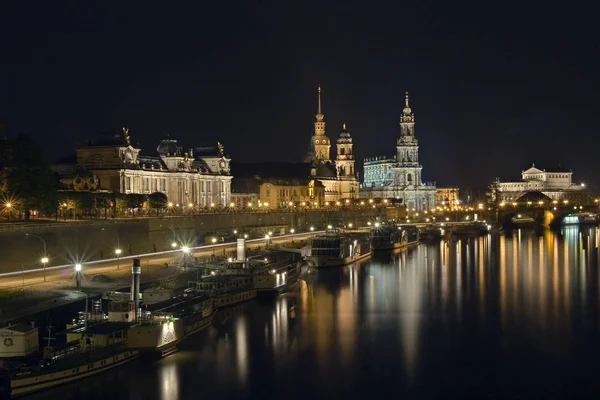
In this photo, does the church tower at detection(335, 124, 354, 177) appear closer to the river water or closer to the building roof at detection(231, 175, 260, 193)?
the building roof at detection(231, 175, 260, 193)

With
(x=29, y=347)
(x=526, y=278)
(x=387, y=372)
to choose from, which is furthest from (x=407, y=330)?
(x=526, y=278)

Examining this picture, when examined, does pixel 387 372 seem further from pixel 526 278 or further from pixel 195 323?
pixel 526 278

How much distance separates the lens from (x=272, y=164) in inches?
4614

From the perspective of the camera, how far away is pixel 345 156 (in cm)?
13425

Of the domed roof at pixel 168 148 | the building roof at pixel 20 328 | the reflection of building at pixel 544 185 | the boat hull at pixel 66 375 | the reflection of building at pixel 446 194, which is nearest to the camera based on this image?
the boat hull at pixel 66 375

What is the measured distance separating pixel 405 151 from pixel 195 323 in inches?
4259

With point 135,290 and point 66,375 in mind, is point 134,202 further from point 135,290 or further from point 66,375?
point 66,375

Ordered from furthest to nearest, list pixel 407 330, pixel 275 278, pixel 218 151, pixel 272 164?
pixel 272 164 → pixel 218 151 → pixel 275 278 → pixel 407 330

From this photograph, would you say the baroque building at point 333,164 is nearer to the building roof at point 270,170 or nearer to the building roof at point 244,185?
the building roof at point 270,170

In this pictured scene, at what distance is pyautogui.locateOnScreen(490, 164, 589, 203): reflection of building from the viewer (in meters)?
186

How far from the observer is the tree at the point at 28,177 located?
49.4m

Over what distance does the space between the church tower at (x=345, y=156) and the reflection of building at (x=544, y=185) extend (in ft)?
209

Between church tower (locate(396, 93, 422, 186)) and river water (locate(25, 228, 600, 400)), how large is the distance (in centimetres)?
8419

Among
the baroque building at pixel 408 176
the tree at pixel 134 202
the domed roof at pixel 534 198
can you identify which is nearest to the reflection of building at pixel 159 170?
the tree at pixel 134 202
